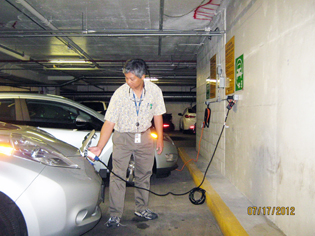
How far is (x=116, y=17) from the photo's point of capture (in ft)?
20.8

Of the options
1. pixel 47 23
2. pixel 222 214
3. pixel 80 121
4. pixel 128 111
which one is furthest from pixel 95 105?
pixel 222 214

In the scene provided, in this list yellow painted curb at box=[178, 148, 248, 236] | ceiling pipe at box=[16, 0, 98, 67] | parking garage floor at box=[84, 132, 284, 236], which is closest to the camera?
yellow painted curb at box=[178, 148, 248, 236]

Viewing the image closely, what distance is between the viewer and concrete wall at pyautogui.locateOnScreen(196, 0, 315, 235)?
218cm

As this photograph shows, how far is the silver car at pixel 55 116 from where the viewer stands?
14.0 ft

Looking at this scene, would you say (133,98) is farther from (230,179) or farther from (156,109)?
(230,179)

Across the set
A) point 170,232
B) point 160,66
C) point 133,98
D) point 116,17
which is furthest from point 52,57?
point 170,232

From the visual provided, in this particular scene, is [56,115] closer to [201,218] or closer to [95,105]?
[201,218]

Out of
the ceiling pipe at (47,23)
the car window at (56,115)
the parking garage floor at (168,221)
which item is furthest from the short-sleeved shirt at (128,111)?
the ceiling pipe at (47,23)

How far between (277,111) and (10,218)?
255 cm

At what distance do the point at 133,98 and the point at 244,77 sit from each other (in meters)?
1.75

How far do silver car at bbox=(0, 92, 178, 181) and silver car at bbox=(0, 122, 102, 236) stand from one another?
192 centimetres

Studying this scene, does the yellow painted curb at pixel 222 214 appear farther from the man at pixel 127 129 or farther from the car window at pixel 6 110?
the car window at pixel 6 110
